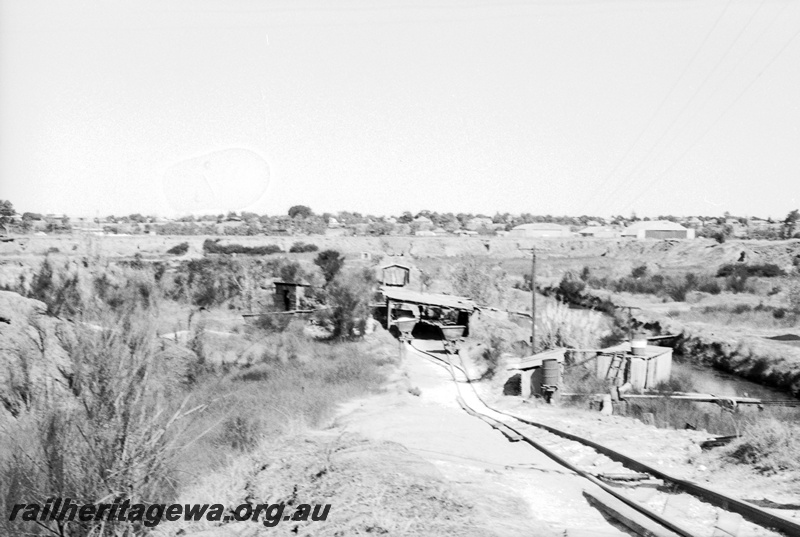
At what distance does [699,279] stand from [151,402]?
53666 millimetres

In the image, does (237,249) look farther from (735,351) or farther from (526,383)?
(526,383)

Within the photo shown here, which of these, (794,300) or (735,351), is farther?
(794,300)

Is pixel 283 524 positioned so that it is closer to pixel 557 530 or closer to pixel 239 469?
pixel 239 469

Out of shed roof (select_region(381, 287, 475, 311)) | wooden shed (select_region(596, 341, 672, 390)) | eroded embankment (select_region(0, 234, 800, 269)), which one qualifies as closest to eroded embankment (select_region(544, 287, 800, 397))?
wooden shed (select_region(596, 341, 672, 390))

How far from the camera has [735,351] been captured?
88.9 ft

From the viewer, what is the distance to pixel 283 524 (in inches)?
280

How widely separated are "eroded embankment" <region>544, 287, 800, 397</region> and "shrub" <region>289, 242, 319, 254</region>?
38.6m

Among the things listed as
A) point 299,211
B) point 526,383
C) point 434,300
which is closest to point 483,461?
point 526,383

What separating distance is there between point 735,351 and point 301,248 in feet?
153

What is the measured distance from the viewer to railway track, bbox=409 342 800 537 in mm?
7285

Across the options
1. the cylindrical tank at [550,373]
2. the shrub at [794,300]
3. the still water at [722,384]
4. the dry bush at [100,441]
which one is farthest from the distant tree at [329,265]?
the dry bush at [100,441]

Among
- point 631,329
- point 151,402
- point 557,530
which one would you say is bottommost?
point 631,329

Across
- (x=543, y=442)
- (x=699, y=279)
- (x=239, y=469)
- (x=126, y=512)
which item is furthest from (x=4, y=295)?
(x=699, y=279)

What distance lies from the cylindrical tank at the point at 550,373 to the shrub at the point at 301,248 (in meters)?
49.7
